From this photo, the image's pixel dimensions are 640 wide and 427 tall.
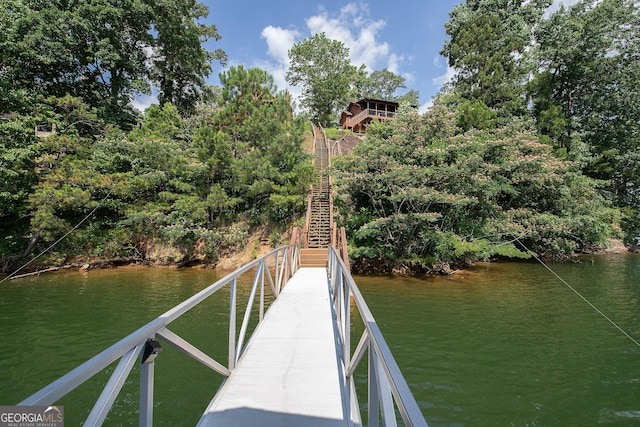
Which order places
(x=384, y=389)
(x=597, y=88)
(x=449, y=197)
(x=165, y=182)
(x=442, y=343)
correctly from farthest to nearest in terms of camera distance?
(x=597, y=88), (x=165, y=182), (x=449, y=197), (x=442, y=343), (x=384, y=389)

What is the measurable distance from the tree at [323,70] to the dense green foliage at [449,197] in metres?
23.9

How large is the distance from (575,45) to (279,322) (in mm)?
25585

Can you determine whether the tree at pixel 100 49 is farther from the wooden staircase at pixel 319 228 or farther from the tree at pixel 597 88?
the tree at pixel 597 88

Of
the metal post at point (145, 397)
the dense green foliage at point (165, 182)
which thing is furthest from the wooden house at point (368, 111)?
the metal post at point (145, 397)

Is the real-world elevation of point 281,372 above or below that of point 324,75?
below

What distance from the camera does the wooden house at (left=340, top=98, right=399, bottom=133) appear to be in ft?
103

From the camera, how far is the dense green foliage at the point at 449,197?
1156 cm

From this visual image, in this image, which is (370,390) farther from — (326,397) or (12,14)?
(12,14)

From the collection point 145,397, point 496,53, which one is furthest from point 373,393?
point 496,53

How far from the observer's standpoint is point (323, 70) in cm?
3656

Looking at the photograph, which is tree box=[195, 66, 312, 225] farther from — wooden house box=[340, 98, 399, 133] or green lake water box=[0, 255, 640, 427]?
wooden house box=[340, 98, 399, 133]

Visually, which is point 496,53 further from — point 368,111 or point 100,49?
point 100,49

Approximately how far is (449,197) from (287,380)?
380 inches

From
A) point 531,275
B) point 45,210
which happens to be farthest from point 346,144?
point 45,210
